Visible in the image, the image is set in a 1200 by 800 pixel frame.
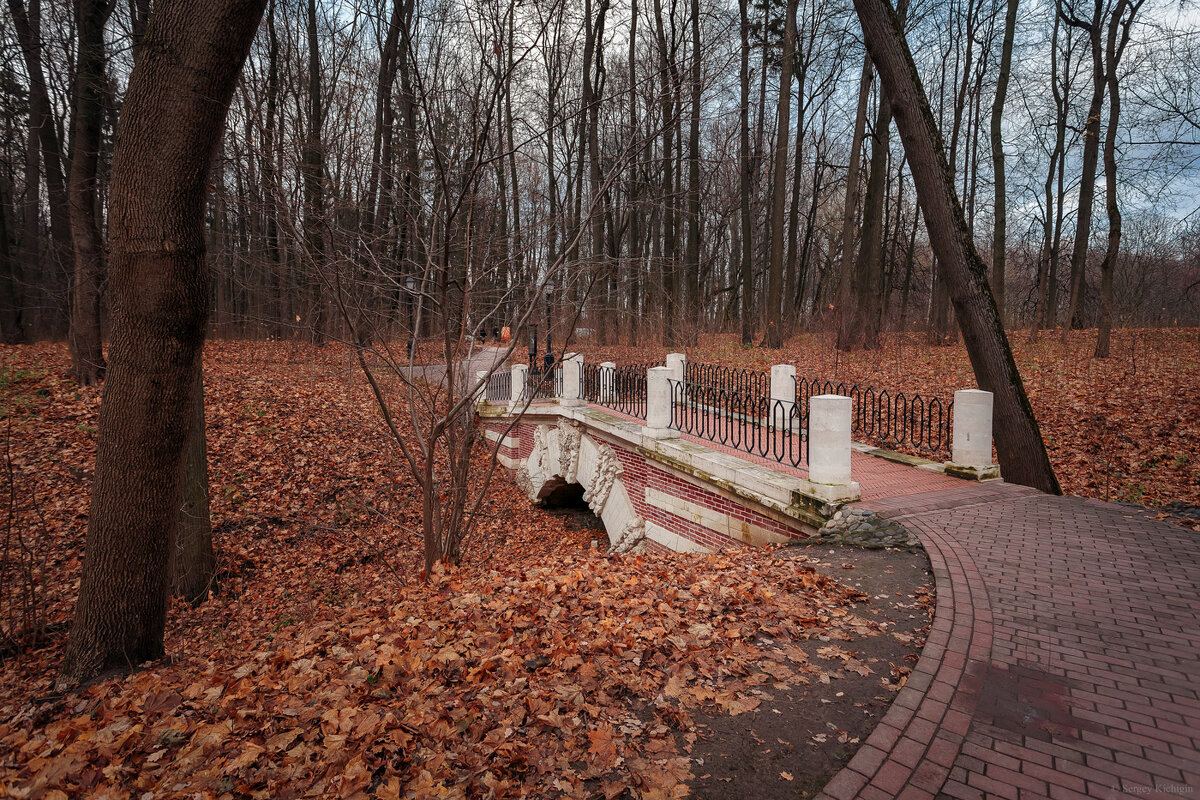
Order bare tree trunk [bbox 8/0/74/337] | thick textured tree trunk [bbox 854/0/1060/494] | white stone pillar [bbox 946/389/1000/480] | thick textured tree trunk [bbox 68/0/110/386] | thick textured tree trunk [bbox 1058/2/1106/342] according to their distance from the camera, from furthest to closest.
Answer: thick textured tree trunk [bbox 1058/2/1106/342], bare tree trunk [bbox 8/0/74/337], thick textured tree trunk [bbox 68/0/110/386], thick textured tree trunk [bbox 854/0/1060/494], white stone pillar [bbox 946/389/1000/480]

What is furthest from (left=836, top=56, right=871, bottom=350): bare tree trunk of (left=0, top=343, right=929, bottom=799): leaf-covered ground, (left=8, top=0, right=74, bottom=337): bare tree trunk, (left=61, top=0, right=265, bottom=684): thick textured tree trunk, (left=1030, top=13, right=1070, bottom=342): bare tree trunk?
(left=8, top=0, right=74, bottom=337): bare tree trunk

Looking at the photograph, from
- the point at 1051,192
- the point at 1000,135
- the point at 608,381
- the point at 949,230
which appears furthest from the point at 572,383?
the point at 1051,192

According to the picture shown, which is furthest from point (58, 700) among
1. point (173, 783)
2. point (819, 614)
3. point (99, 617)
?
point (819, 614)

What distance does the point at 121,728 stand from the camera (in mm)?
2852

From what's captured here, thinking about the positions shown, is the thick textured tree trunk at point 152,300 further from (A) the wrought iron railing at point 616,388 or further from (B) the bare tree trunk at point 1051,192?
(B) the bare tree trunk at point 1051,192

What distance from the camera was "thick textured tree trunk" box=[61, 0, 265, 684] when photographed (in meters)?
3.26

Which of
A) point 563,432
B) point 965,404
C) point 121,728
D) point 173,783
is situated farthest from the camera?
point 563,432

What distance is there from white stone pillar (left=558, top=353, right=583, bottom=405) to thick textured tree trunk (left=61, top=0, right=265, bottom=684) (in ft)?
29.5

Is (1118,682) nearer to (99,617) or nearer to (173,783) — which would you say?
(173,783)

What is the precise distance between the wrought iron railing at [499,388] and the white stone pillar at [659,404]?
821 cm

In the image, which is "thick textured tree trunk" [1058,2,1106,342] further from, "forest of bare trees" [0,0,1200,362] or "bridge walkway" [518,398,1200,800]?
"bridge walkway" [518,398,1200,800]

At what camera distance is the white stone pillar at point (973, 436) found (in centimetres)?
725

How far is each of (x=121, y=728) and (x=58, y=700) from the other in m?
0.95

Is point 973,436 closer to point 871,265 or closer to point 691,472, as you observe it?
point 691,472
